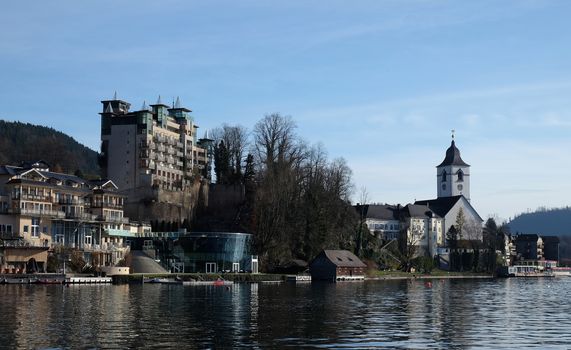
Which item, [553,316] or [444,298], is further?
[444,298]

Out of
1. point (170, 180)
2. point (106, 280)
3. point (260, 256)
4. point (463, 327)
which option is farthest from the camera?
point (170, 180)

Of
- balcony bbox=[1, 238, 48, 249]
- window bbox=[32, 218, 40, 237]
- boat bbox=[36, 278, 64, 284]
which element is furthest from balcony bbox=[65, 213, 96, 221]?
boat bbox=[36, 278, 64, 284]

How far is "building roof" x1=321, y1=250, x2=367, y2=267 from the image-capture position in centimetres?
12812

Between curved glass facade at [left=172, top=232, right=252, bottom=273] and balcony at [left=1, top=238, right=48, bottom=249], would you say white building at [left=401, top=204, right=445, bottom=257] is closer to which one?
curved glass facade at [left=172, top=232, right=252, bottom=273]

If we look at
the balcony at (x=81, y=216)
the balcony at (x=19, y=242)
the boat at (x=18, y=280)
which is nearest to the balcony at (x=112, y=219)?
the balcony at (x=81, y=216)

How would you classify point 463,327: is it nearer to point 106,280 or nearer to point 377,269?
point 106,280

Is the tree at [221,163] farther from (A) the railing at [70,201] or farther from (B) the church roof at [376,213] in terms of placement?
(B) the church roof at [376,213]

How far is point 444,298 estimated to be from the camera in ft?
255

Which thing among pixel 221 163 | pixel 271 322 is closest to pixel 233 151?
pixel 221 163

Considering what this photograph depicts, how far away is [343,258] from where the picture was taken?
13200 cm

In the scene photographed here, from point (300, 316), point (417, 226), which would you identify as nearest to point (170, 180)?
point (417, 226)

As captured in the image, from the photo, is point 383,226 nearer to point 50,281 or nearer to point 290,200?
point 290,200

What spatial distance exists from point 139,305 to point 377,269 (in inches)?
3918

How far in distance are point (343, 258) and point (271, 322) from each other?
Result: 8507cm
